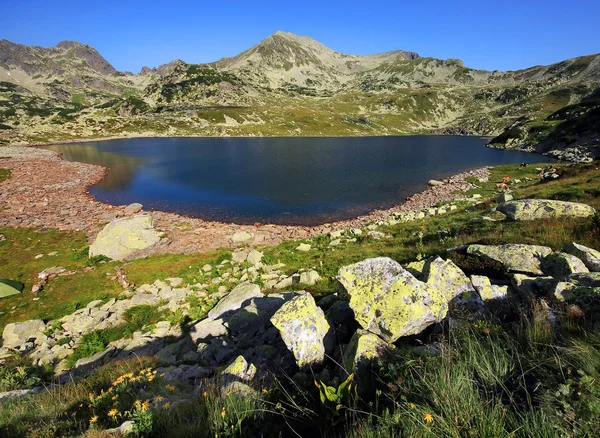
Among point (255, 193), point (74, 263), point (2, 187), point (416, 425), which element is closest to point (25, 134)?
point (2, 187)

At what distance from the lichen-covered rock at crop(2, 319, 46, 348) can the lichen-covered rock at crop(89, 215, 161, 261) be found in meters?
8.84

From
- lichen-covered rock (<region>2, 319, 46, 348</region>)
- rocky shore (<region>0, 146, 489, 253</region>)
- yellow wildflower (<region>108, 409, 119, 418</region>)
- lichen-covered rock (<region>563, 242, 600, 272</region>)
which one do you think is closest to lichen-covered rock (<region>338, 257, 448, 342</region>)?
lichen-covered rock (<region>563, 242, 600, 272</region>)

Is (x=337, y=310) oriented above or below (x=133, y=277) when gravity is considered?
above

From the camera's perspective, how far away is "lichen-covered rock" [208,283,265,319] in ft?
44.4

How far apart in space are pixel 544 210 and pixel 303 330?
16403 mm

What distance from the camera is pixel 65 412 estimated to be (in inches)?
248

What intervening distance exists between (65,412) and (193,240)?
22.6 metres

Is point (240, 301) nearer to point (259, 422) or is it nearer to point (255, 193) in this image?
point (259, 422)

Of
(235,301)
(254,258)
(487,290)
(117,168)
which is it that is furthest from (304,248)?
(117,168)

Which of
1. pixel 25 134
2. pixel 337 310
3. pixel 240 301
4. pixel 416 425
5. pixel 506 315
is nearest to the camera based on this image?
pixel 416 425

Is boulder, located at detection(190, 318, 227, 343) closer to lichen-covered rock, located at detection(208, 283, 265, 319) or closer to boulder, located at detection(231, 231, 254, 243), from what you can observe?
lichen-covered rock, located at detection(208, 283, 265, 319)

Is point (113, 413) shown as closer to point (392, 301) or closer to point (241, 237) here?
point (392, 301)

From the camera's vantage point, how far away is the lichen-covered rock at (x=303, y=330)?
7.71 meters

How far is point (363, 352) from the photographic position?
21.7ft
